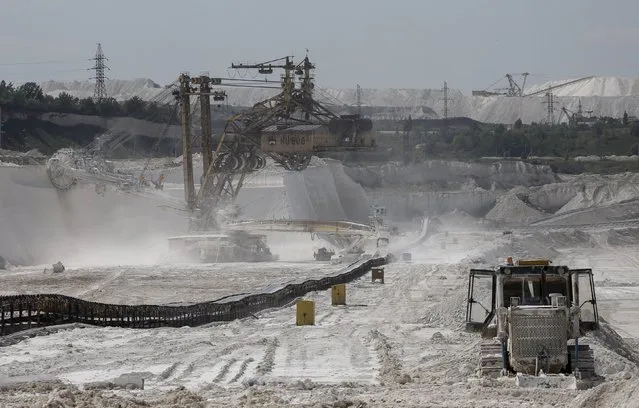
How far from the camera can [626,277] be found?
210 feet

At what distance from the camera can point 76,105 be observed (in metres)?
137

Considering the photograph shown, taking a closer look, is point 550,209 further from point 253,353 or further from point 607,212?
point 253,353

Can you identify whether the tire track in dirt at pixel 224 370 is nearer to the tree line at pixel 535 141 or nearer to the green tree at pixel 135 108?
the green tree at pixel 135 108

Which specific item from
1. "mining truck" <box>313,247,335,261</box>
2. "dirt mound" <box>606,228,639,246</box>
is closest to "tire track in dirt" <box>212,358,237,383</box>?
"mining truck" <box>313,247,335,261</box>

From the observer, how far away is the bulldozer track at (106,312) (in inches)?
1125

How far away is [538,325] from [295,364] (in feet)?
15.7

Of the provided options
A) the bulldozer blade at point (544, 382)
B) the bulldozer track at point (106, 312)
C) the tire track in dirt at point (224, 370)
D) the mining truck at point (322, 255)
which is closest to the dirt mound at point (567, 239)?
the mining truck at point (322, 255)

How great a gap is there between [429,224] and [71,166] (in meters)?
39.4

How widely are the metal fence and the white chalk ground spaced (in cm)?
94

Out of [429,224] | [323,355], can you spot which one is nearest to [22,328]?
[323,355]

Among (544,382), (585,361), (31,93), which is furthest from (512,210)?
(544,382)

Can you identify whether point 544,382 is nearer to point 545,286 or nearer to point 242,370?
point 545,286

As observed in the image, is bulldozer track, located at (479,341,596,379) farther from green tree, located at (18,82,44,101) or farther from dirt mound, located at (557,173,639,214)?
green tree, located at (18,82,44,101)

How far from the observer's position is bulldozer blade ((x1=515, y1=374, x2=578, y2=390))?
1806cm
